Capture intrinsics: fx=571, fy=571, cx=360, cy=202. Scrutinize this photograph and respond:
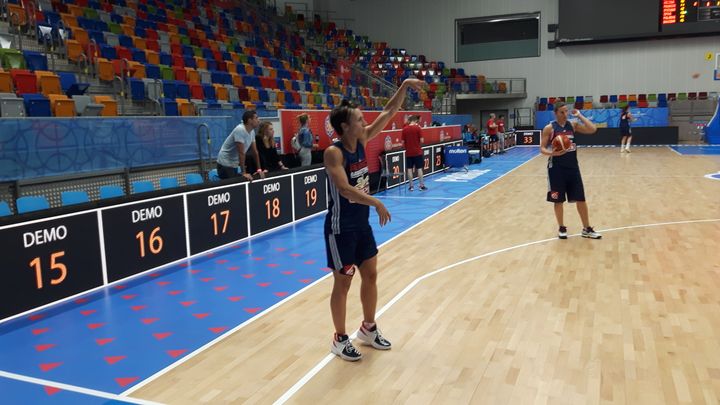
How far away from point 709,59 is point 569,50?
6.59 m

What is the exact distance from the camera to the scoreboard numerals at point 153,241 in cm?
665

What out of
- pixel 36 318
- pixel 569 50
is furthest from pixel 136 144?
pixel 569 50

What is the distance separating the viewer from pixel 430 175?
16609 mm

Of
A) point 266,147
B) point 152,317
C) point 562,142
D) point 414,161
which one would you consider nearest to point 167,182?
point 266,147

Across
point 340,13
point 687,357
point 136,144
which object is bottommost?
point 687,357

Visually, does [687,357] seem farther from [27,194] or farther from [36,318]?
[27,194]

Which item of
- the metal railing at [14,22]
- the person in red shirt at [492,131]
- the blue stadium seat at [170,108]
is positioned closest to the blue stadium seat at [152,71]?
the blue stadium seat at [170,108]

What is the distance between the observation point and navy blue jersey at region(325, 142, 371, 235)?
398cm

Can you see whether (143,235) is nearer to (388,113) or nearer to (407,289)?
(407,289)

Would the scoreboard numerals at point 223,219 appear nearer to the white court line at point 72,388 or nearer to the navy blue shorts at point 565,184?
the white court line at point 72,388

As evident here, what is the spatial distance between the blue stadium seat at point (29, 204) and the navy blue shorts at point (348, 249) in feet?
12.8

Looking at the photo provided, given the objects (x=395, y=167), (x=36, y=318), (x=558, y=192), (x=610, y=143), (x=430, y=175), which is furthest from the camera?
(x=610, y=143)

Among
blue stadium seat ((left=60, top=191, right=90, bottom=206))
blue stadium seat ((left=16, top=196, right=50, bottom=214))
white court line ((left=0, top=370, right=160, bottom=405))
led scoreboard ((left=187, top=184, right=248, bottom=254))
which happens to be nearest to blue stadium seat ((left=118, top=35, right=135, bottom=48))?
led scoreboard ((left=187, top=184, right=248, bottom=254))

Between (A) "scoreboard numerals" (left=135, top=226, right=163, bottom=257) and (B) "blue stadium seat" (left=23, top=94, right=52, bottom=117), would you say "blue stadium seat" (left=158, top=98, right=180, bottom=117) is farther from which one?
(A) "scoreboard numerals" (left=135, top=226, right=163, bottom=257)
